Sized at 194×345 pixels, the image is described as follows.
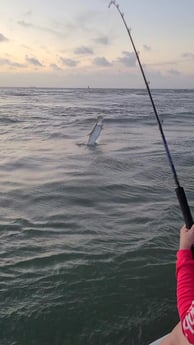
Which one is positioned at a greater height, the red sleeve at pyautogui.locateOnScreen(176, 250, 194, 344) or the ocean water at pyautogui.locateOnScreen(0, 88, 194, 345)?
the ocean water at pyautogui.locateOnScreen(0, 88, 194, 345)

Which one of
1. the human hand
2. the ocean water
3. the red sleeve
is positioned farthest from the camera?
the ocean water

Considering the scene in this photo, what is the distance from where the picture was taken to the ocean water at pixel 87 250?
421 centimetres

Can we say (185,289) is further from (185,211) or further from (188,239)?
(185,211)

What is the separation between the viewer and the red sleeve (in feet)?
7.20

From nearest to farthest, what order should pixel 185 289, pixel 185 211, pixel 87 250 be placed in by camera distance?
pixel 185 289 → pixel 185 211 → pixel 87 250

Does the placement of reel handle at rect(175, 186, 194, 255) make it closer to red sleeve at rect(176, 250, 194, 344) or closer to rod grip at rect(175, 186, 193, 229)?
rod grip at rect(175, 186, 193, 229)

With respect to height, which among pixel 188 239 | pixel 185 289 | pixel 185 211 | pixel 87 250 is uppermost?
pixel 87 250

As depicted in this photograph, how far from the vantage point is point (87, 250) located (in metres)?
5.77

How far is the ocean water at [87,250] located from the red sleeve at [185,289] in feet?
6.28

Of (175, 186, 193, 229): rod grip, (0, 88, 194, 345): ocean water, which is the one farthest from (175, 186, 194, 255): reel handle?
(0, 88, 194, 345): ocean water

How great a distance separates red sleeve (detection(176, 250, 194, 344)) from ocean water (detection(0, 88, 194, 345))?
1916 millimetres

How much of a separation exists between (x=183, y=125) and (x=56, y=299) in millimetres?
20356

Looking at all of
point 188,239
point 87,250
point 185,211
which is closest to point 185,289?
point 188,239

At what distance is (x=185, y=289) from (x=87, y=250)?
3.56 metres
